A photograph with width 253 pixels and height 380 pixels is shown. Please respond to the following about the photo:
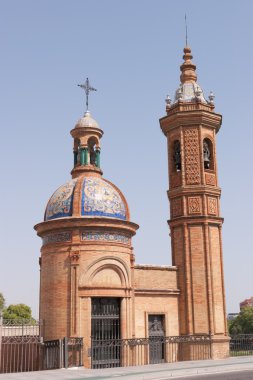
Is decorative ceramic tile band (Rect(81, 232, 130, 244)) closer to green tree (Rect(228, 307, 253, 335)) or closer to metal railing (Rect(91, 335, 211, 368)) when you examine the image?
metal railing (Rect(91, 335, 211, 368))

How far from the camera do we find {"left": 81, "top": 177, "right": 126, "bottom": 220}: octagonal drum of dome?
2155 centimetres

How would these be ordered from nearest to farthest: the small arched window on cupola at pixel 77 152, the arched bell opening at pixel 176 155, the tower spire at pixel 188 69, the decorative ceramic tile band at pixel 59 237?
the decorative ceramic tile band at pixel 59 237 → the small arched window on cupola at pixel 77 152 → the arched bell opening at pixel 176 155 → the tower spire at pixel 188 69

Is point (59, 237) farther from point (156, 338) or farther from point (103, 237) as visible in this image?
point (156, 338)

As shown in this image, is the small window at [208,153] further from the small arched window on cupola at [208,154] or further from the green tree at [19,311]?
the green tree at [19,311]

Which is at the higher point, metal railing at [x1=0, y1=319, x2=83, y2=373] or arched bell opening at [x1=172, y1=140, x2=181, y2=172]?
arched bell opening at [x1=172, y1=140, x2=181, y2=172]

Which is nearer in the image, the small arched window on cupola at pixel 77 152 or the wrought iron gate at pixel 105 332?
the wrought iron gate at pixel 105 332

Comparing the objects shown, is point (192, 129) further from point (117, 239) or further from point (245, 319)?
point (245, 319)

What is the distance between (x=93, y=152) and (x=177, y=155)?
4.55 metres

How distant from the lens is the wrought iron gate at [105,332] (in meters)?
20.2

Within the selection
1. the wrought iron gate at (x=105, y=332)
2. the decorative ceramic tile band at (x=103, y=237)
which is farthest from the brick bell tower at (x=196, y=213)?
the decorative ceramic tile band at (x=103, y=237)

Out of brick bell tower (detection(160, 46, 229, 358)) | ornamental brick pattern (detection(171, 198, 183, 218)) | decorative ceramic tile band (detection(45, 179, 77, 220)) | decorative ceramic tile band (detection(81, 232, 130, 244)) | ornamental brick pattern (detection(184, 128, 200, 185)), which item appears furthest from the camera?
ornamental brick pattern (detection(184, 128, 200, 185))

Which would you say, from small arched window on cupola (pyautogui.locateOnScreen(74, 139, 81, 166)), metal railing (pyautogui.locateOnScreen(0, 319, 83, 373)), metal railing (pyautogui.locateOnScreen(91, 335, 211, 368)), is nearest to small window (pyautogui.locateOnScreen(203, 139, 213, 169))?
small arched window on cupola (pyautogui.locateOnScreen(74, 139, 81, 166))

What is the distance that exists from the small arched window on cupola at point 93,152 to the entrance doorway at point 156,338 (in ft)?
26.3

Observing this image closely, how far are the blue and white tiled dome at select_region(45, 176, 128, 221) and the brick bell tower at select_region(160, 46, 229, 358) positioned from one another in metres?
3.67
